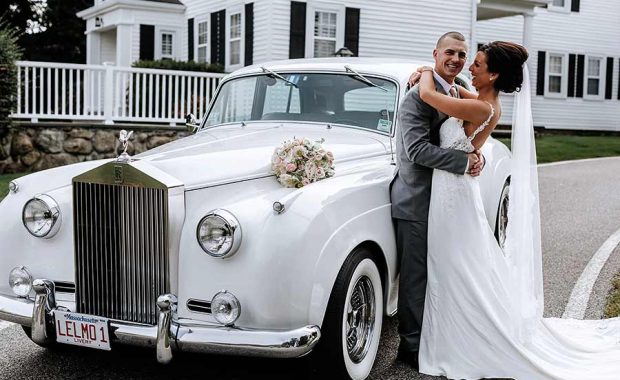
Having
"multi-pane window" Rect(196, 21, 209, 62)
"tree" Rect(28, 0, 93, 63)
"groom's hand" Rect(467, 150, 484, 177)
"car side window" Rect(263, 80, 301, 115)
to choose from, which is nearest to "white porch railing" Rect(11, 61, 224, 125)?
"multi-pane window" Rect(196, 21, 209, 62)

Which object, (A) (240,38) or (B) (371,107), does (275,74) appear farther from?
(A) (240,38)

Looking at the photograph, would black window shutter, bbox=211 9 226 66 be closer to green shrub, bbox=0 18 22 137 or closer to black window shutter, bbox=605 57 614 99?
green shrub, bbox=0 18 22 137

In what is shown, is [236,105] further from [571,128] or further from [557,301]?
[571,128]

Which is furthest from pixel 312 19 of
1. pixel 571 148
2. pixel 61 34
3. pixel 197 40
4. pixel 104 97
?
pixel 61 34

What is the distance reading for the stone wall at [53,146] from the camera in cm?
1369

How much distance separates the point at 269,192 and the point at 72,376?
1.58 m

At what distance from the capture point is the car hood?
4164 millimetres

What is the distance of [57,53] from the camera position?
36.8 meters

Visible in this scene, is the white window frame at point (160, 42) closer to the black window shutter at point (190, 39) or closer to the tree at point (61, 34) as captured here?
the black window shutter at point (190, 39)

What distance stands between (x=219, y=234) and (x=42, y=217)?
1120 mm

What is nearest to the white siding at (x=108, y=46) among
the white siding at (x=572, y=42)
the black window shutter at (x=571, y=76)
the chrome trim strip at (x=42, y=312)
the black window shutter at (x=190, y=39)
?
the black window shutter at (x=190, y=39)

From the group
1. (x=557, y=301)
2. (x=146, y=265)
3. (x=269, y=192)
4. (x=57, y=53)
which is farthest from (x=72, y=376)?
(x=57, y=53)

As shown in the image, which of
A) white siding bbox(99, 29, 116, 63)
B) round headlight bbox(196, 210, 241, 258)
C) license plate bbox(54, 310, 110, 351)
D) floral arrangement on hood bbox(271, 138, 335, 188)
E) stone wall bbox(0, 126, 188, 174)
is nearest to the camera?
round headlight bbox(196, 210, 241, 258)

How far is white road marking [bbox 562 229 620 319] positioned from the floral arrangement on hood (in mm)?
2496
